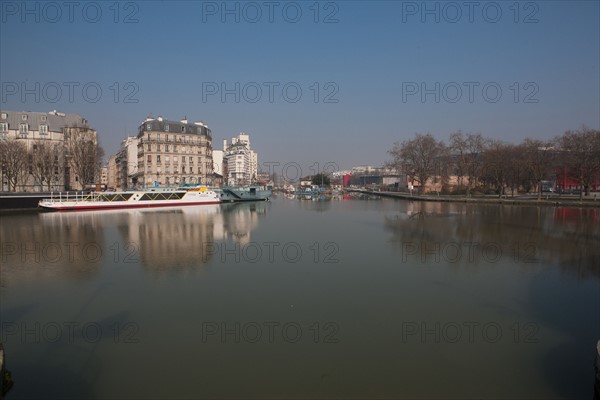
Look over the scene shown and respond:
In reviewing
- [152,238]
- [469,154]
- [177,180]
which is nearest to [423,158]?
[469,154]

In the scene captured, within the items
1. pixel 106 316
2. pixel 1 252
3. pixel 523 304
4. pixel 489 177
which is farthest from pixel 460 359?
pixel 489 177

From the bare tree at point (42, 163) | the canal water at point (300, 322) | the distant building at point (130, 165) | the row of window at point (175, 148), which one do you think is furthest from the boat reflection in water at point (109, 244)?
the distant building at point (130, 165)

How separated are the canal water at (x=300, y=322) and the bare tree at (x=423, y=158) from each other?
5512cm

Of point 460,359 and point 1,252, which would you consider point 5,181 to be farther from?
point 460,359

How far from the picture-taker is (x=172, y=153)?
227ft

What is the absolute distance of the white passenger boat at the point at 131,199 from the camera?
41.6m

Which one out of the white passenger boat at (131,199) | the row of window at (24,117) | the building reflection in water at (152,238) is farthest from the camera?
the row of window at (24,117)

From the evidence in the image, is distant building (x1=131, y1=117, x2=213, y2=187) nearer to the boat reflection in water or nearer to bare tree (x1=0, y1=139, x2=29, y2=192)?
bare tree (x1=0, y1=139, x2=29, y2=192)

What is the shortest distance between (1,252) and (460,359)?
64.2ft

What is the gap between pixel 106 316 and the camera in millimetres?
9320

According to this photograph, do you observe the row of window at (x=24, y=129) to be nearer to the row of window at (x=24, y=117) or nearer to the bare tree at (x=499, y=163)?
the row of window at (x=24, y=117)

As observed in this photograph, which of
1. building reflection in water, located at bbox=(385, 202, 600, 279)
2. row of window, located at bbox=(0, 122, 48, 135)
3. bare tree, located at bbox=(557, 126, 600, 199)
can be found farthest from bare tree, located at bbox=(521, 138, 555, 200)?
row of window, located at bbox=(0, 122, 48, 135)

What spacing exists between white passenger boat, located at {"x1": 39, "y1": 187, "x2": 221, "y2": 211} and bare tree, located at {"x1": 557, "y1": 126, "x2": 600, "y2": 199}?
46.3m

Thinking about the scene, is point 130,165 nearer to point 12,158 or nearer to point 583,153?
point 12,158
